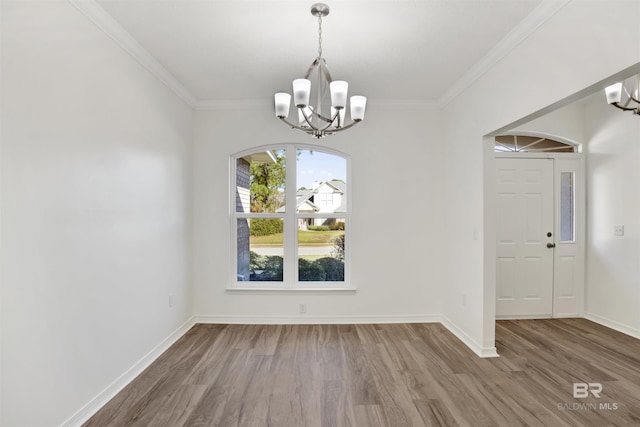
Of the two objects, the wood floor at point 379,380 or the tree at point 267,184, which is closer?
the wood floor at point 379,380

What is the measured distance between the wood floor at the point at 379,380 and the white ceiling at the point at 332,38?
2685 millimetres

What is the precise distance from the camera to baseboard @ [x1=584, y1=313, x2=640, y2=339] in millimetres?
3498

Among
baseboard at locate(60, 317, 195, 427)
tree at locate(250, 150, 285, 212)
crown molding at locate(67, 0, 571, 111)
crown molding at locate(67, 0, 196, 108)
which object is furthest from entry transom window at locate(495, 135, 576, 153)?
baseboard at locate(60, 317, 195, 427)

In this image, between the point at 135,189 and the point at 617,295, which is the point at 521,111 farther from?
the point at 135,189

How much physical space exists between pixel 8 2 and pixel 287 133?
263cm

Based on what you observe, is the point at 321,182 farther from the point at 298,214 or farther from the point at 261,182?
the point at 261,182

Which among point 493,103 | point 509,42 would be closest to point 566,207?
point 493,103

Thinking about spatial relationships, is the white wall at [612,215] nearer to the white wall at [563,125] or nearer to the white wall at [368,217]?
the white wall at [563,125]

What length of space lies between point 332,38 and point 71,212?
87.0 inches

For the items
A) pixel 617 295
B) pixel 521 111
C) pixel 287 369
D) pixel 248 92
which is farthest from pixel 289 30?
pixel 617 295

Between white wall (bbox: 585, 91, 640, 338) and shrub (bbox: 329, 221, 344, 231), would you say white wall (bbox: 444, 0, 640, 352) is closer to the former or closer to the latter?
shrub (bbox: 329, 221, 344, 231)

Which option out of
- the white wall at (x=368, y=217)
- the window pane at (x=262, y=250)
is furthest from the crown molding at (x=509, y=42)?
the window pane at (x=262, y=250)

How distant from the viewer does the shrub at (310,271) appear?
13.2ft

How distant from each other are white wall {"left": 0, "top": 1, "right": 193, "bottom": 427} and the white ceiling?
0.41 metres
